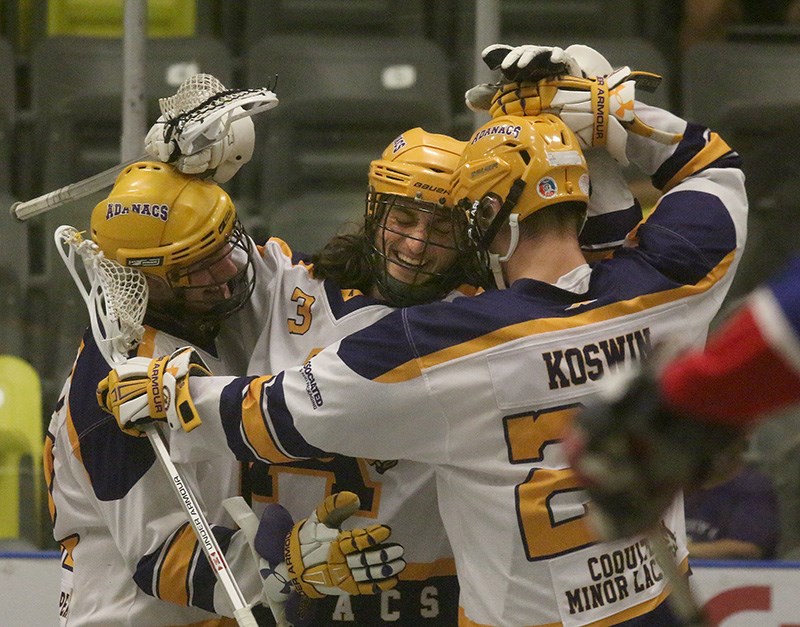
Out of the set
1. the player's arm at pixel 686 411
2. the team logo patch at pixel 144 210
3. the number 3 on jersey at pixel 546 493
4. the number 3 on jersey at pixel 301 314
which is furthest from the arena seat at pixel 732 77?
the player's arm at pixel 686 411

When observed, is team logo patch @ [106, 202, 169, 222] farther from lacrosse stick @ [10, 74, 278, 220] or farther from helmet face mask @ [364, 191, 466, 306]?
helmet face mask @ [364, 191, 466, 306]

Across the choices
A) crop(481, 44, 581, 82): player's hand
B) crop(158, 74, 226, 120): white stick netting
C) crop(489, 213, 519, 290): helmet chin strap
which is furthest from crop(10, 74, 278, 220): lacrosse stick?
crop(489, 213, 519, 290): helmet chin strap

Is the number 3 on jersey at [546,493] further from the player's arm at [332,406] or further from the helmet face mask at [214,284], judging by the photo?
the helmet face mask at [214,284]

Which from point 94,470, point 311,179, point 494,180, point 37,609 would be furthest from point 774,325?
point 311,179

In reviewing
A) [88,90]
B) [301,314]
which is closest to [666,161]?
[301,314]

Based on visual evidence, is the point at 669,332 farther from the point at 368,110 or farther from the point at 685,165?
the point at 368,110

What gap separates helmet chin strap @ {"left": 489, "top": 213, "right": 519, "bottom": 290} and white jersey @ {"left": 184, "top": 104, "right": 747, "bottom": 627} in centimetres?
6

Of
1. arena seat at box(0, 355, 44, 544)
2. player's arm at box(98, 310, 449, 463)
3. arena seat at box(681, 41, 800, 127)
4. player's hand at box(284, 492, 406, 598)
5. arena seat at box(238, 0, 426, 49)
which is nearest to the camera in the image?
player's arm at box(98, 310, 449, 463)

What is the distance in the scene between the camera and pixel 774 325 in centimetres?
121

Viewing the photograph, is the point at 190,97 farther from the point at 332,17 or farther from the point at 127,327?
the point at 332,17

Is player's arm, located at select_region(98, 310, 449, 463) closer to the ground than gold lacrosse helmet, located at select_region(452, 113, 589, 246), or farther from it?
closer to the ground

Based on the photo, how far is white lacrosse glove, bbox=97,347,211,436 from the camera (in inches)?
84.5

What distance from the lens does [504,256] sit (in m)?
2.15

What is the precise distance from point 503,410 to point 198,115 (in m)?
0.83
